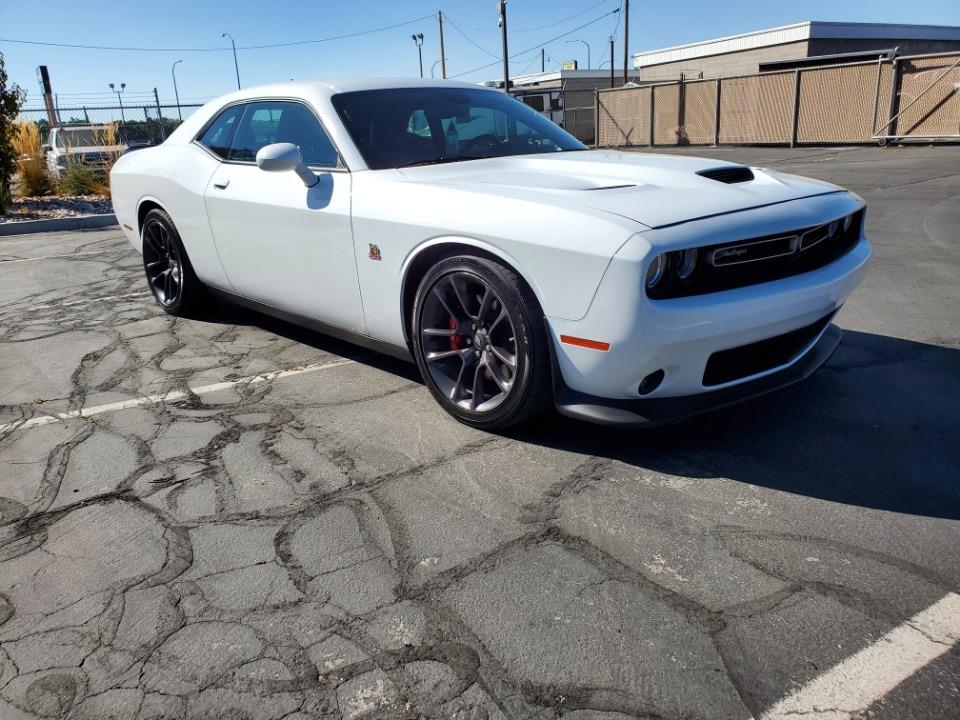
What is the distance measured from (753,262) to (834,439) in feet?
2.79

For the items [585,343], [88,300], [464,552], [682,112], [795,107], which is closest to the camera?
[464,552]

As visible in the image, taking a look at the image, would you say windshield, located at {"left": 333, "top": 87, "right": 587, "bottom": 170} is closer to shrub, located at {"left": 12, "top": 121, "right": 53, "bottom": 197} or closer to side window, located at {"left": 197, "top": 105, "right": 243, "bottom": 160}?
side window, located at {"left": 197, "top": 105, "right": 243, "bottom": 160}

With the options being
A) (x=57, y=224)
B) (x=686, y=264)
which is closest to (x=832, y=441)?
(x=686, y=264)

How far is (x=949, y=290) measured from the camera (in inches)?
210

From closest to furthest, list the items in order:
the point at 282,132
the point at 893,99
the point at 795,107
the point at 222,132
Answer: the point at 282,132 → the point at 222,132 → the point at 893,99 → the point at 795,107

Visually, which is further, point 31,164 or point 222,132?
point 31,164

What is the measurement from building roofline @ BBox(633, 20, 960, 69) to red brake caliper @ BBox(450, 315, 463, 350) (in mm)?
38863

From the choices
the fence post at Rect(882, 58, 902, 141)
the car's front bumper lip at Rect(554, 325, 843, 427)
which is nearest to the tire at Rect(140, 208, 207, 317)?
the car's front bumper lip at Rect(554, 325, 843, 427)

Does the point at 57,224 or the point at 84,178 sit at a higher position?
the point at 84,178

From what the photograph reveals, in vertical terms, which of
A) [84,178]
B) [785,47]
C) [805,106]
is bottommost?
[84,178]

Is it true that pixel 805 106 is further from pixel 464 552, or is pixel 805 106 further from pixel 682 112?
pixel 464 552

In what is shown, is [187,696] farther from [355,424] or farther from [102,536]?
[355,424]

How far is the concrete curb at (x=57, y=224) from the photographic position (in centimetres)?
1069

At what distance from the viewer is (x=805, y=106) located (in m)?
21.6
